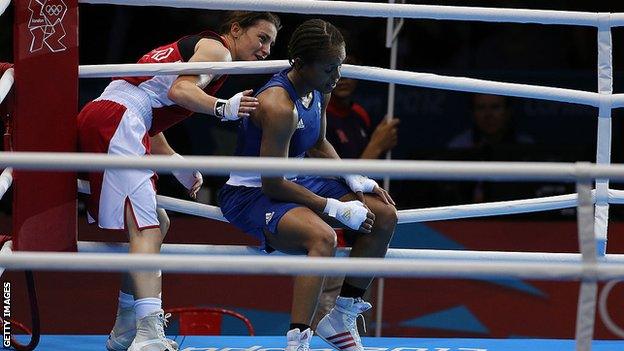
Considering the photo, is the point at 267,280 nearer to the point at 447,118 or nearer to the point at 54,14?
A: the point at 447,118

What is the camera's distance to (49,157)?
214 centimetres

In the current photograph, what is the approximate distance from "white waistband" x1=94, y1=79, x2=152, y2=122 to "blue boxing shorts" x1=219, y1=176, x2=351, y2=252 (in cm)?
36

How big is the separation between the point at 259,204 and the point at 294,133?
0.26m

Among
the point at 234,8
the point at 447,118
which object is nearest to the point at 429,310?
the point at 447,118

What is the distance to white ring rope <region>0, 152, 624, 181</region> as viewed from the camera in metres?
2.14

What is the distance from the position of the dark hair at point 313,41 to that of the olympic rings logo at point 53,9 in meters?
0.72

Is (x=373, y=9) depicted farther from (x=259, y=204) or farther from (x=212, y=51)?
(x=259, y=204)

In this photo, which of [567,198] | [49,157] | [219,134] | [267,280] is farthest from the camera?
[219,134]

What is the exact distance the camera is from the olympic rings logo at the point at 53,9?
10.9ft

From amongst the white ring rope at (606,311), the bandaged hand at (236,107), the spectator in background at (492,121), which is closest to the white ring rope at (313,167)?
the bandaged hand at (236,107)

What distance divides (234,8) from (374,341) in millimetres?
1235

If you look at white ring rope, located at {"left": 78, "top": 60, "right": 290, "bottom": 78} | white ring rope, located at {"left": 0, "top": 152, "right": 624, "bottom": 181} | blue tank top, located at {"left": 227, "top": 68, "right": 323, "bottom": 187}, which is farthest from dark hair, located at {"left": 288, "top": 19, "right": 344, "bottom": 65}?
white ring rope, located at {"left": 0, "top": 152, "right": 624, "bottom": 181}

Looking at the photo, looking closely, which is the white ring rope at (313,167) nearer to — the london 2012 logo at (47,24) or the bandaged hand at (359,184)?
the london 2012 logo at (47,24)

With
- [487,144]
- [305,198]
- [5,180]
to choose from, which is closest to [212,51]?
[305,198]
